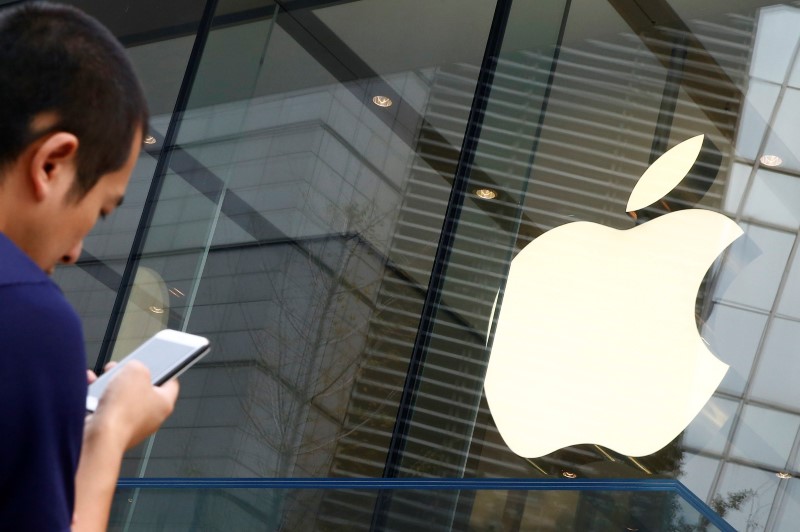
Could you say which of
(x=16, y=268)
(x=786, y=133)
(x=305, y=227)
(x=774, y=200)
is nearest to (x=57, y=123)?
(x=16, y=268)

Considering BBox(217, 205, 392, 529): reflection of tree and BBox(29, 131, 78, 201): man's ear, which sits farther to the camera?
BBox(217, 205, 392, 529): reflection of tree

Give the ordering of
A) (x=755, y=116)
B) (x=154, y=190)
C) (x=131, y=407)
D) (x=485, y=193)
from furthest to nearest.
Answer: (x=154, y=190) < (x=485, y=193) < (x=755, y=116) < (x=131, y=407)

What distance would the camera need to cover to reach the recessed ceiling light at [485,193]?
643cm

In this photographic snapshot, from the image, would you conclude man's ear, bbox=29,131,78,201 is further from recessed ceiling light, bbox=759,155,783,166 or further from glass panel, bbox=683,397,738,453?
recessed ceiling light, bbox=759,155,783,166

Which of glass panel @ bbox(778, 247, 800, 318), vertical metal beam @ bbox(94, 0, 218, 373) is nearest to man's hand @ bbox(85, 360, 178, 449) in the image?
glass panel @ bbox(778, 247, 800, 318)

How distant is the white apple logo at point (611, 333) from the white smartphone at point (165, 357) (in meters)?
4.27

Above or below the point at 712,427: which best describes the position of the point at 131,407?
above

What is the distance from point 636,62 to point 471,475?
7.60 ft

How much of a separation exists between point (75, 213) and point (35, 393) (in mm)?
217

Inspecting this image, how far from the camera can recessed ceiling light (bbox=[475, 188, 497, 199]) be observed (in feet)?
21.1

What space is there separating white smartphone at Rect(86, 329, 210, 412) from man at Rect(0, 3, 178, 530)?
0.68 feet

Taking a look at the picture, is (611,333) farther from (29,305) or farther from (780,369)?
(29,305)

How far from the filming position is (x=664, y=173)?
600cm

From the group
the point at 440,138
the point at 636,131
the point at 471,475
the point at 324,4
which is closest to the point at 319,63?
the point at 324,4
